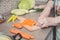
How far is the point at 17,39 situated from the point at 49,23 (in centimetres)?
30

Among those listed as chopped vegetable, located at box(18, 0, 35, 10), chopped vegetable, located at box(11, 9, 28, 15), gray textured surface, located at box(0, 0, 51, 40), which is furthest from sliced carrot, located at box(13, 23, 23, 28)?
chopped vegetable, located at box(18, 0, 35, 10)

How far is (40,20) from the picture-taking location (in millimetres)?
1234

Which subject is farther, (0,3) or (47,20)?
(0,3)

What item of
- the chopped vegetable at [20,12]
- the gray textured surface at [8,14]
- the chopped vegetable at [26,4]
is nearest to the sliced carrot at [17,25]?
the gray textured surface at [8,14]

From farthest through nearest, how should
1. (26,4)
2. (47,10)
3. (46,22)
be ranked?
(26,4)
(47,10)
(46,22)

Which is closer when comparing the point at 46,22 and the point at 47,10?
the point at 46,22

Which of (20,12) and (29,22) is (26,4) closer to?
(20,12)

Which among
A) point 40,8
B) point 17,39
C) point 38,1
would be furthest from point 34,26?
point 38,1

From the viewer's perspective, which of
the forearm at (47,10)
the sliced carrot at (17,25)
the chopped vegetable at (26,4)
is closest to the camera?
the sliced carrot at (17,25)

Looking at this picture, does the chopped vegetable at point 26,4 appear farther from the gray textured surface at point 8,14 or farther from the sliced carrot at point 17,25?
the sliced carrot at point 17,25

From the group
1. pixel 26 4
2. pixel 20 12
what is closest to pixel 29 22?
pixel 20 12

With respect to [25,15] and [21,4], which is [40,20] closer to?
[25,15]

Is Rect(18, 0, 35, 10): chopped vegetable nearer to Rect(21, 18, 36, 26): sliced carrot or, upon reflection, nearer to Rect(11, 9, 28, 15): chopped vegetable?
Rect(11, 9, 28, 15): chopped vegetable

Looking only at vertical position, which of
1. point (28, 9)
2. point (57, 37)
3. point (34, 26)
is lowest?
point (57, 37)
